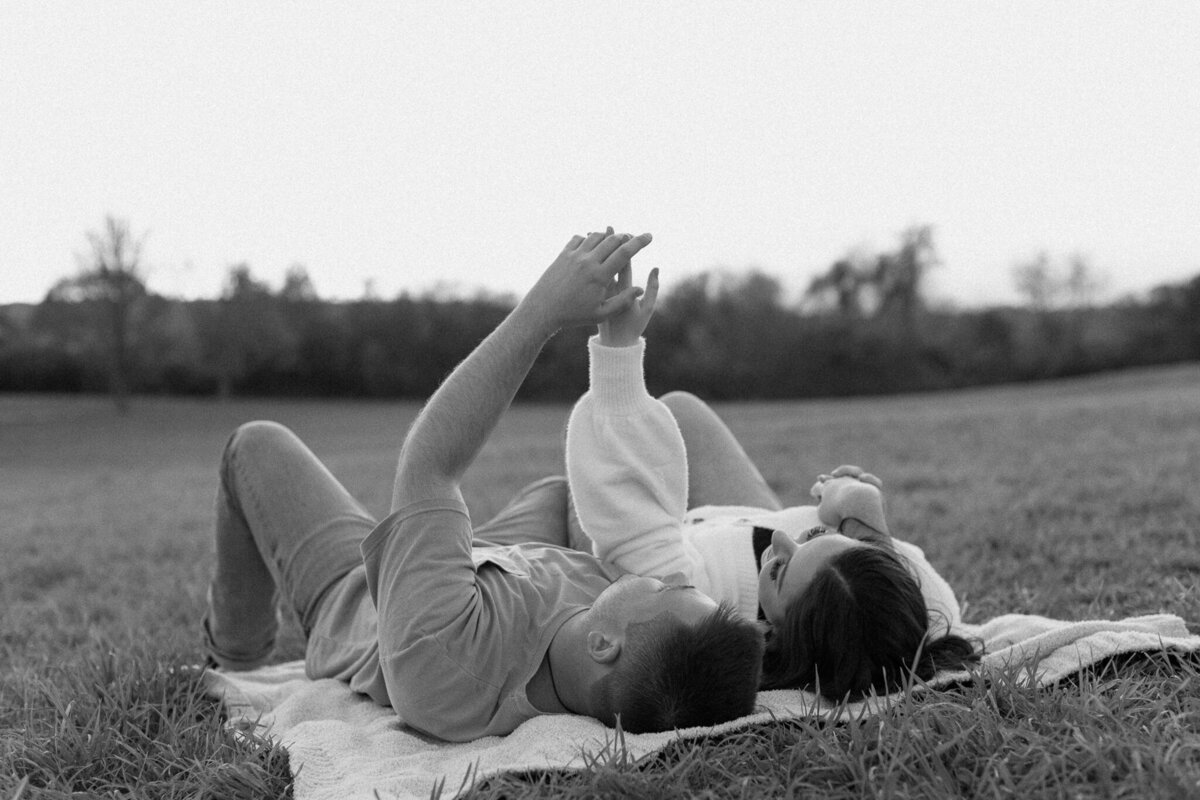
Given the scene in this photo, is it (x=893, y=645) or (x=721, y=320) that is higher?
(x=721, y=320)

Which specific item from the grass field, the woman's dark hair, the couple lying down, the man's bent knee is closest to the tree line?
the grass field

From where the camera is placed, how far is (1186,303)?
32125 millimetres

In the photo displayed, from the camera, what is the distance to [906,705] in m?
1.99

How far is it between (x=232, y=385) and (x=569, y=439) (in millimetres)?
38540

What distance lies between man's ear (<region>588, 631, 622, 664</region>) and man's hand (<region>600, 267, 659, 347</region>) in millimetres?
804

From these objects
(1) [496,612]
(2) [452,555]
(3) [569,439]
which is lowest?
(1) [496,612]

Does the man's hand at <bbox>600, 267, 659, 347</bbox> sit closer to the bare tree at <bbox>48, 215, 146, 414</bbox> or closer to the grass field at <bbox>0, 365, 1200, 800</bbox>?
the grass field at <bbox>0, 365, 1200, 800</bbox>

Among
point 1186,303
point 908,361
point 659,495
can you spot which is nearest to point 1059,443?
point 659,495

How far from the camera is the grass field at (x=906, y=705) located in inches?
71.7

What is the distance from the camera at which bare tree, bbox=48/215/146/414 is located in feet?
114

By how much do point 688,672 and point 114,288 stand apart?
125 feet

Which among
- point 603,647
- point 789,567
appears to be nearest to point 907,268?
point 789,567

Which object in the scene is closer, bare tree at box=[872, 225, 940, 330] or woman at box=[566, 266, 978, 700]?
woman at box=[566, 266, 978, 700]

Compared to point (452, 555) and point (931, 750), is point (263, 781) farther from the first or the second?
point (931, 750)
